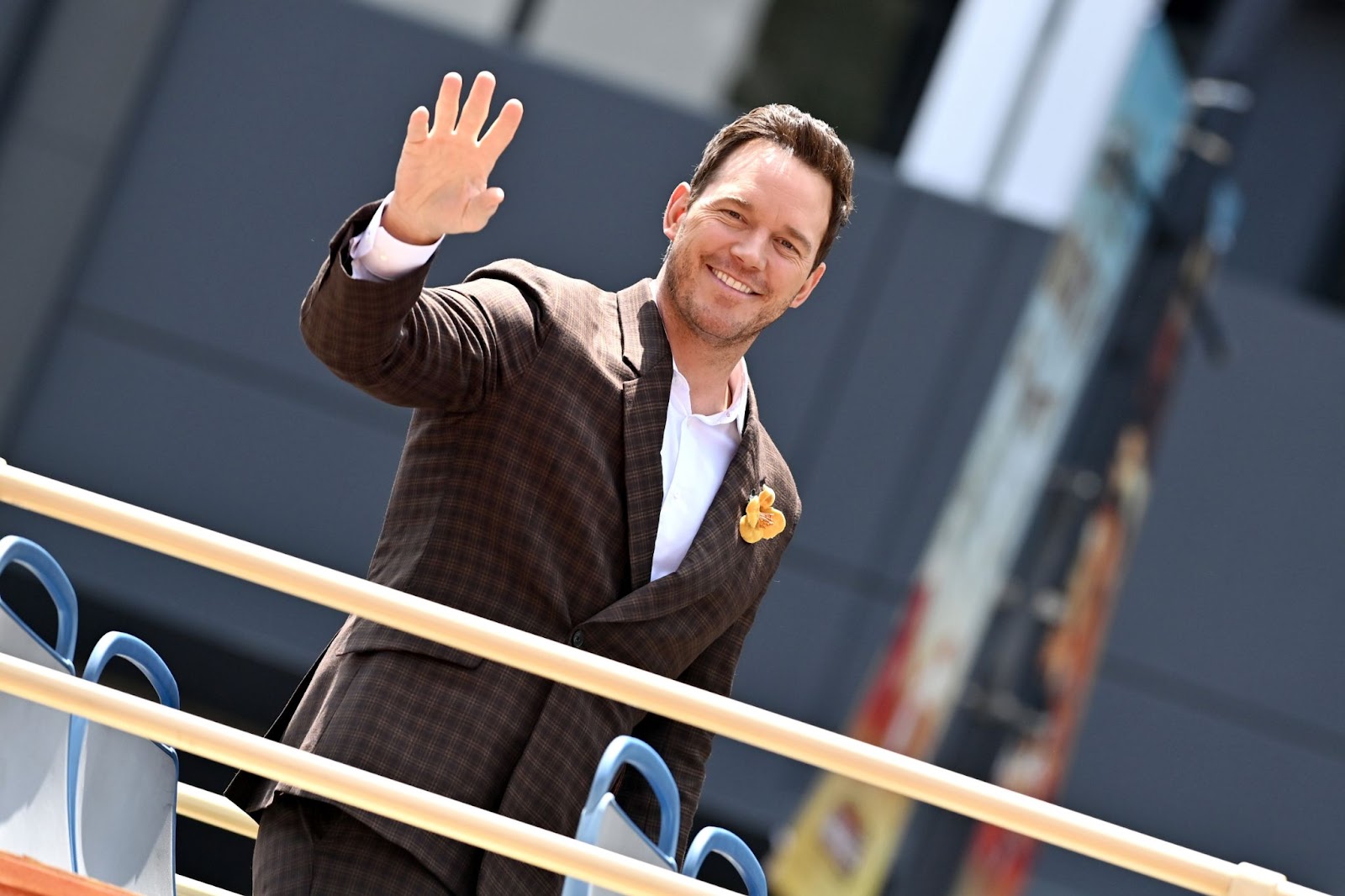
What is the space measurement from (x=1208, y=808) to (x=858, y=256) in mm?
2913

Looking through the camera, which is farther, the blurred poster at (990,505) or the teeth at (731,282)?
the blurred poster at (990,505)

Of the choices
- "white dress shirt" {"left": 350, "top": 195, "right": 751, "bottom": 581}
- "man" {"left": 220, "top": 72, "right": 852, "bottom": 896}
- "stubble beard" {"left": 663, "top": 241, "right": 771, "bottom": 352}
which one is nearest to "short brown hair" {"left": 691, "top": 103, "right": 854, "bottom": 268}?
"man" {"left": 220, "top": 72, "right": 852, "bottom": 896}

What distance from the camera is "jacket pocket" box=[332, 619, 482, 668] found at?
1886 mm

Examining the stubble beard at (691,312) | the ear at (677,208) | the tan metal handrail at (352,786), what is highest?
the ear at (677,208)

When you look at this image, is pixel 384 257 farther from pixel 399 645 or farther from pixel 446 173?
pixel 399 645

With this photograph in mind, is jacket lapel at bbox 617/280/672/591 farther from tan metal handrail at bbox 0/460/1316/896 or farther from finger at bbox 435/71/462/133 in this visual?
finger at bbox 435/71/462/133

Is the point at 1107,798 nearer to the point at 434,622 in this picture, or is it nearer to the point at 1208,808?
the point at 1208,808

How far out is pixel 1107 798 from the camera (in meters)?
7.34

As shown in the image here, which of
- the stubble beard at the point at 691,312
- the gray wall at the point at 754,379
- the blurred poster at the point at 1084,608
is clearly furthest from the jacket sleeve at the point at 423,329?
the gray wall at the point at 754,379

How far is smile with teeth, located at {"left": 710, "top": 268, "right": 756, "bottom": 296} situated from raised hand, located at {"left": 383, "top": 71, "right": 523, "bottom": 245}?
354 mm

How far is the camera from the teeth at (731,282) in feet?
6.80

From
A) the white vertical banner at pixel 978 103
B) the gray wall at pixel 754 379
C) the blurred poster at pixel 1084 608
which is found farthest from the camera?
the white vertical banner at pixel 978 103

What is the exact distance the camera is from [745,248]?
6.74 feet

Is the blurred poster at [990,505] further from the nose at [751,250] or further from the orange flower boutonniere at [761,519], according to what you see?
the nose at [751,250]
